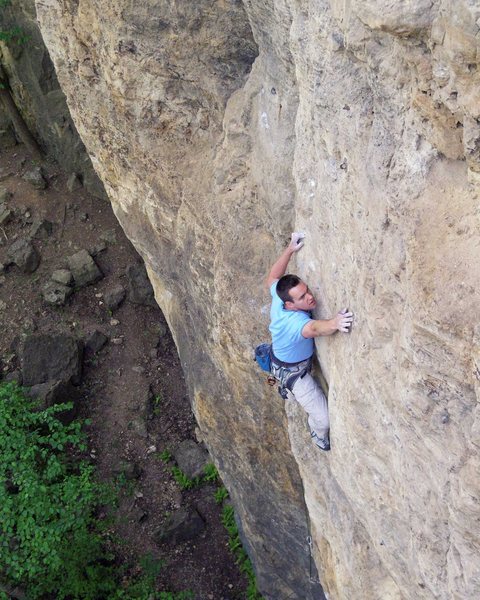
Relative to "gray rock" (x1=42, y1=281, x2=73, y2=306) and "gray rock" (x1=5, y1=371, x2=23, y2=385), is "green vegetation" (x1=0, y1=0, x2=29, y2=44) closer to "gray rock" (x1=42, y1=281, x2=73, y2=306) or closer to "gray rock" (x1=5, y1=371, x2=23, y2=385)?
"gray rock" (x1=42, y1=281, x2=73, y2=306)

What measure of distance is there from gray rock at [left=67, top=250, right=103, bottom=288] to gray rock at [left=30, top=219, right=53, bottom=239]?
1015 millimetres

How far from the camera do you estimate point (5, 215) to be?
14039 mm

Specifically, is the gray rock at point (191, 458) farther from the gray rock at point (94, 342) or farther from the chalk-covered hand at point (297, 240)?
the chalk-covered hand at point (297, 240)

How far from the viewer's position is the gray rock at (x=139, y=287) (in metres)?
13.1

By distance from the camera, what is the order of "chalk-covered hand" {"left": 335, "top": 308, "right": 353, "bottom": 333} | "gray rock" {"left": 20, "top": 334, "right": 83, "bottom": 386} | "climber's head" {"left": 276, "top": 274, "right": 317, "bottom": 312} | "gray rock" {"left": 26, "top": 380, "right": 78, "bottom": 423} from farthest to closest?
"gray rock" {"left": 20, "top": 334, "right": 83, "bottom": 386} → "gray rock" {"left": 26, "top": 380, "right": 78, "bottom": 423} → "climber's head" {"left": 276, "top": 274, "right": 317, "bottom": 312} → "chalk-covered hand" {"left": 335, "top": 308, "right": 353, "bottom": 333}

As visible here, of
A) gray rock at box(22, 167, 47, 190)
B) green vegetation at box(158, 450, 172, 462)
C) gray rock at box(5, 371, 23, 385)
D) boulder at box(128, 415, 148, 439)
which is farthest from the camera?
gray rock at box(22, 167, 47, 190)

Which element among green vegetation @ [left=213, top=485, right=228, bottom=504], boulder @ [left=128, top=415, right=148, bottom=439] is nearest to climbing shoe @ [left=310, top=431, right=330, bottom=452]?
green vegetation @ [left=213, top=485, right=228, bottom=504]

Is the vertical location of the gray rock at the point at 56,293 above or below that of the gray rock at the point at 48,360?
above

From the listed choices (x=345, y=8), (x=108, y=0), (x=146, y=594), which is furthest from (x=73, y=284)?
(x=345, y=8)

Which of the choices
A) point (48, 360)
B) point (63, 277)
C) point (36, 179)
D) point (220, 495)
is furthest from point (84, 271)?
point (220, 495)

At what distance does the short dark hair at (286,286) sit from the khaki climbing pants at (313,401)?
78 centimetres

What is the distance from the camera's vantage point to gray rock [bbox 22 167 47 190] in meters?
14.5

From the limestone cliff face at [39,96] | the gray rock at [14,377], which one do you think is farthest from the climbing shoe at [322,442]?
the limestone cliff face at [39,96]

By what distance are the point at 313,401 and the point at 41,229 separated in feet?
33.6
